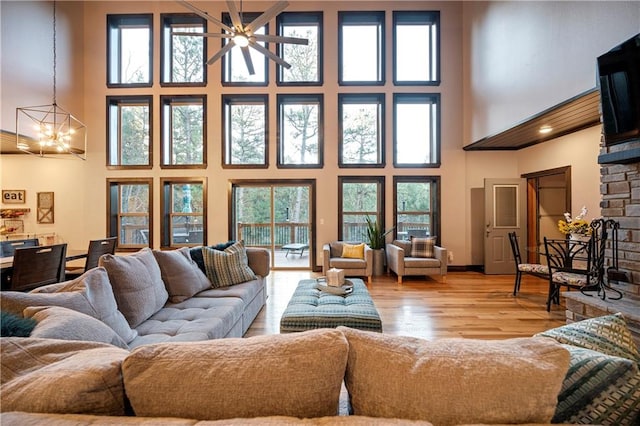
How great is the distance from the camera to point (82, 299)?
1.52 metres

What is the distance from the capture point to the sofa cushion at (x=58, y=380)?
0.70 metres

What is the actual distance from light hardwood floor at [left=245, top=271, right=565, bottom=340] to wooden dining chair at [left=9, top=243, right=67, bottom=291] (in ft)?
7.30

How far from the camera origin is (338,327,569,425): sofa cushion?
28.4 inches

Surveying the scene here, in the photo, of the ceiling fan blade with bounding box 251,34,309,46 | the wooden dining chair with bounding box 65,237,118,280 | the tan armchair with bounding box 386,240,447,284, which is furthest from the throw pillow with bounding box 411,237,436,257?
the wooden dining chair with bounding box 65,237,118,280

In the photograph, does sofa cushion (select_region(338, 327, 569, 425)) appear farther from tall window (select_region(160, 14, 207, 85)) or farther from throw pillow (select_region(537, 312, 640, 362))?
tall window (select_region(160, 14, 207, 85))

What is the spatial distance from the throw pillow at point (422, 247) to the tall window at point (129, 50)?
263 inches

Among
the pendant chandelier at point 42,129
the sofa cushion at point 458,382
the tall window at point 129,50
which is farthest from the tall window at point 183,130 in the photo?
the sofa cushion at point 458,382

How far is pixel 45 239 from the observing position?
5.73m

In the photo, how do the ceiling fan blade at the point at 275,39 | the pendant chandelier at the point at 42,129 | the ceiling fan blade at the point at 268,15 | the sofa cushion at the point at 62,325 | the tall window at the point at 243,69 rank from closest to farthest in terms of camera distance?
the sofa cushion at the point at 62,325 < the ceiling fan blade at the point at 268,15 < the ceiling fan blade at the point at 275,39 < the pendant chandelier at the point at 42,129 < the tall window at the point at 243,69

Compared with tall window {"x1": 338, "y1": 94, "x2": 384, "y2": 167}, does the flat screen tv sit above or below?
below

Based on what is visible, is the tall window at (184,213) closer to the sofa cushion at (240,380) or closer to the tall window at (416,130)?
the tall window at (416,130)

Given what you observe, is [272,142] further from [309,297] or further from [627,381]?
[627,381]

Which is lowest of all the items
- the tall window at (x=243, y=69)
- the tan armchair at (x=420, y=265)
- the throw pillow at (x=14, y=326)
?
the tan armchair at (x=420, y=265)

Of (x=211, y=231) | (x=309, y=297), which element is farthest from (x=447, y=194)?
(x=211, y=231)
